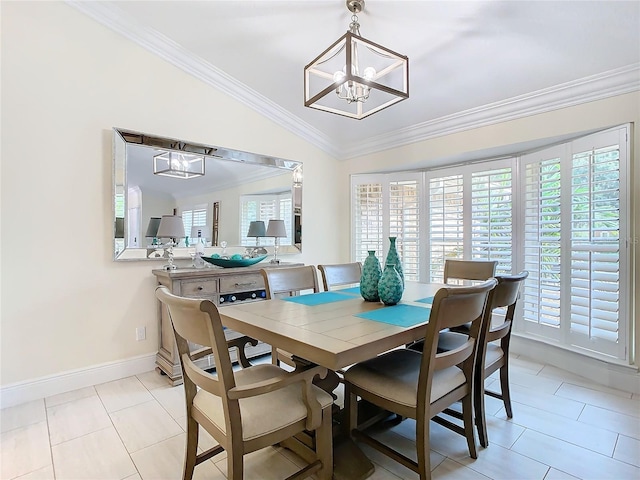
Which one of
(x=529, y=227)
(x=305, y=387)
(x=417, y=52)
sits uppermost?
(x=417, y=52)

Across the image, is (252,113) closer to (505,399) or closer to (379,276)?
(379,276)

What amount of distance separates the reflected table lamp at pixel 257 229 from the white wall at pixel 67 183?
1.11m

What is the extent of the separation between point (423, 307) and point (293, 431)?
96cm

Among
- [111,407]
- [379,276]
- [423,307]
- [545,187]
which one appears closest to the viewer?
[423,307]

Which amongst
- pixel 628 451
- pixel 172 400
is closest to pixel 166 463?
pixel 172 400

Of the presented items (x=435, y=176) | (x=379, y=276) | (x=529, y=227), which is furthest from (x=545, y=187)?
(x=379, y=276)

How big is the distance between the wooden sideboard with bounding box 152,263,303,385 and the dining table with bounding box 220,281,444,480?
1.03m

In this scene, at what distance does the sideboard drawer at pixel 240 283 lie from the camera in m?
3.04

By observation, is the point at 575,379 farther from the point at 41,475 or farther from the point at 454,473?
the point at 41,475

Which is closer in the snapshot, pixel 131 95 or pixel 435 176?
pixel 131 95

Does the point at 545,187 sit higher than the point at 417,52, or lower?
lower

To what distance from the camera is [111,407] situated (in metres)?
2.37

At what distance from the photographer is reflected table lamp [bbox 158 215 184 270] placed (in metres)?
3.06

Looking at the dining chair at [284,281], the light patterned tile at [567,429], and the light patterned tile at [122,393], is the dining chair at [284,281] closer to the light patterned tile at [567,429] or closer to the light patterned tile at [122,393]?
the light patterned tile at [122,393]
